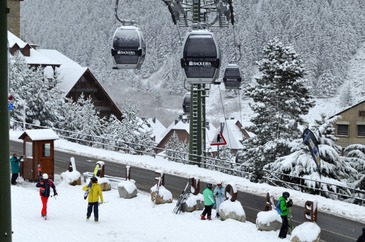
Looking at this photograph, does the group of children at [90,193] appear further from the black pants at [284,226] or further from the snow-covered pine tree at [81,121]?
the snow-covered pine tree at [81,121]

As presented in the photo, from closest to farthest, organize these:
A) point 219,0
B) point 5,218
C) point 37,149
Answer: point 5,218 → point 219,0 → point 37,149

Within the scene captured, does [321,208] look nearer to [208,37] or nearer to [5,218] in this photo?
[208,37]

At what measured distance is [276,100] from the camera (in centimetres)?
3709

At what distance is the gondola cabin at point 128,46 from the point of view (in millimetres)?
22125

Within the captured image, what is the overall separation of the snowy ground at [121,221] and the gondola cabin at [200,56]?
4957mm

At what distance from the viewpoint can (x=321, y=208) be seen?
73.0ft

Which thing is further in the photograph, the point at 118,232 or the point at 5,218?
the point at 118,232

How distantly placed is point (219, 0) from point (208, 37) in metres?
5.57

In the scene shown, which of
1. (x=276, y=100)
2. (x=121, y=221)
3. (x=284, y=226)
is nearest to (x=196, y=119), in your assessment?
(x=276, y=100)

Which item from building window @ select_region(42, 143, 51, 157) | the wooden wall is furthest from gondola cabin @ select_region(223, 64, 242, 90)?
→ the wooden wall

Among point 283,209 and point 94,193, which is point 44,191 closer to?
point 94,193

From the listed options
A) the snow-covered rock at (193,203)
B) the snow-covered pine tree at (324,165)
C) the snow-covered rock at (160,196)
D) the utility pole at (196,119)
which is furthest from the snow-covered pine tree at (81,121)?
the snow-covered rock at (193,203)

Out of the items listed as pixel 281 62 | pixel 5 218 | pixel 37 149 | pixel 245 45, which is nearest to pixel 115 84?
pixel 245 45

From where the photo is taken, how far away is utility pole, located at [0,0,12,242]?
381 centimetres
